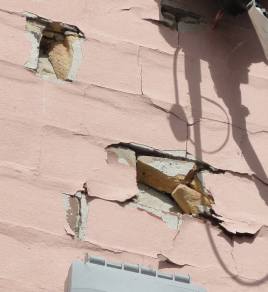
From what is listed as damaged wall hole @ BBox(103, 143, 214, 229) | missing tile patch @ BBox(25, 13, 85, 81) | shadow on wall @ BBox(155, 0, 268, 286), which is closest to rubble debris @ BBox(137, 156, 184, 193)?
damaged wall hole @ BBox(103, 143, 214, 229)

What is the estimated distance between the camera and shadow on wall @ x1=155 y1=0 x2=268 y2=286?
3367 millimetres

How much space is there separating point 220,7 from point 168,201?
2.71 ft

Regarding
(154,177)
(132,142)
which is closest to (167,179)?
(154,177)

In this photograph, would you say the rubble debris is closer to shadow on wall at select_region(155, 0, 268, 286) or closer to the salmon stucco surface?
the salmon stucco surface

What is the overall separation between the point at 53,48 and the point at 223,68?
63 centimetres

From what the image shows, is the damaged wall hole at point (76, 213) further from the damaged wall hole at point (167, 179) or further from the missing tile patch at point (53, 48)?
the missing tile patch at point (53, 48)

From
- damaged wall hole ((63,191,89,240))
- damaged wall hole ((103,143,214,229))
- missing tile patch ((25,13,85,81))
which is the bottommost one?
damaged wall hole ((63,191,89,240))

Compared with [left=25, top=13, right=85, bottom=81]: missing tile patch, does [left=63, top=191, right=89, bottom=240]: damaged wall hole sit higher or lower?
lower

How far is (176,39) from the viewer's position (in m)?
3.56

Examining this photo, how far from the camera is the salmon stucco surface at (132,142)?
9.73 ft

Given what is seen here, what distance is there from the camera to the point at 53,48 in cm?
343

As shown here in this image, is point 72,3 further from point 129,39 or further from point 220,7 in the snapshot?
point 220,7

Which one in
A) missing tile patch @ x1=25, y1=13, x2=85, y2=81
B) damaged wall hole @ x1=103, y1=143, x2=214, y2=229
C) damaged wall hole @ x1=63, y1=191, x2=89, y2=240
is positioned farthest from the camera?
missing tile patch @ x1=25, y1=13, x2=85, y2=81

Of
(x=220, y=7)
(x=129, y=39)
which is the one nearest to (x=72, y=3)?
(x=129, y=39)
